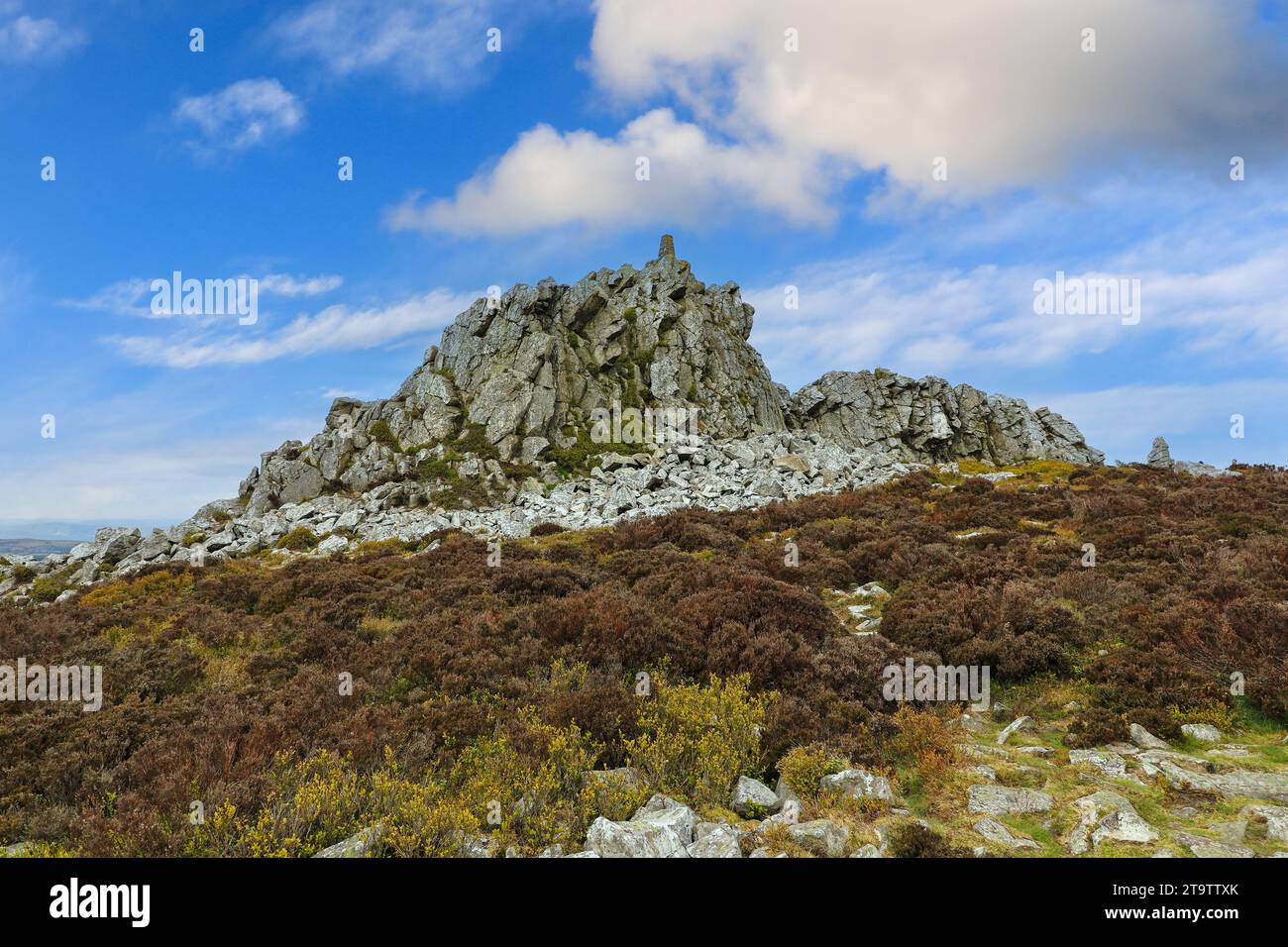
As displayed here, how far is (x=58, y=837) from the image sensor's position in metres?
6.20

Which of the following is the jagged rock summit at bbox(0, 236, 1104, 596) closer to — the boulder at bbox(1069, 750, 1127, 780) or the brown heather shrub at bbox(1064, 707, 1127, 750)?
the brown heather shrub at bbox(1064, 707, 1127, 750)

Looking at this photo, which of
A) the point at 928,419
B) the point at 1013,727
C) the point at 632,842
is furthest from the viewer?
the point at 928,419

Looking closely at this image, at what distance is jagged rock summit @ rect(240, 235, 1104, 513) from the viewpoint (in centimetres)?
4844

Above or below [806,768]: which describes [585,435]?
above

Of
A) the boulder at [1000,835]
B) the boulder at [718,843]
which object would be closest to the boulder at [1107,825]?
the boulder at [1000,835]

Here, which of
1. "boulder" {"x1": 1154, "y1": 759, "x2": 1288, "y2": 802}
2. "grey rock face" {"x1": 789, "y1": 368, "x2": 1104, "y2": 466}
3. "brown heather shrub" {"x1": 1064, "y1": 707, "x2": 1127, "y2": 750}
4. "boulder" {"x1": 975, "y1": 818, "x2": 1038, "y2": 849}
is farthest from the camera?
"grey rock face" {"x1": 789, "y1": 368, "x2": 1104, "y2": 466}

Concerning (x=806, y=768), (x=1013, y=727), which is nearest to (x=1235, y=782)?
(x=1013, y=727)

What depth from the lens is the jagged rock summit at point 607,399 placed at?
48438 millimetres

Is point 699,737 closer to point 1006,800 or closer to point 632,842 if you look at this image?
point 632,842

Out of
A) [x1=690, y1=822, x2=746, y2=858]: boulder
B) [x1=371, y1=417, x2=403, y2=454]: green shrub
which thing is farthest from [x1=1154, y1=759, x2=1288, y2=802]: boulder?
[x1=371, y1=417, x2=403, y2=454]: green shrub

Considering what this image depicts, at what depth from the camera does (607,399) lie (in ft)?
184

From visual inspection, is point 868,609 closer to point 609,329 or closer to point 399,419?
point 399,419

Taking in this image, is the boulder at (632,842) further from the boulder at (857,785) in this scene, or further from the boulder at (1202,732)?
the boulder at (1202,732)
